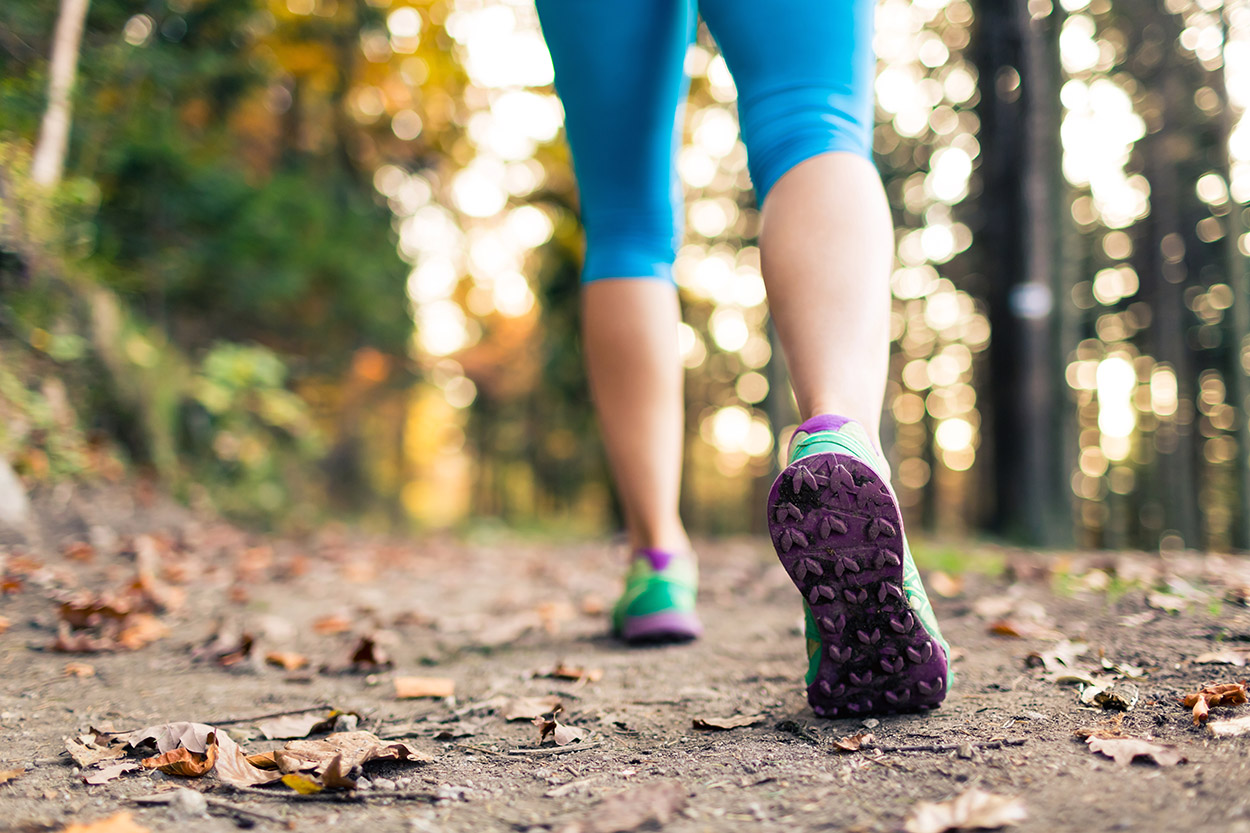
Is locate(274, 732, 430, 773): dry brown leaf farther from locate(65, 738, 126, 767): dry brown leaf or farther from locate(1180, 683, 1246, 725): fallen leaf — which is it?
locate(1180, 683, 1246, 725): fallen leaf

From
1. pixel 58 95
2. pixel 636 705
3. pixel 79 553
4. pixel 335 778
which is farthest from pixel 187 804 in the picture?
pixel 58 95

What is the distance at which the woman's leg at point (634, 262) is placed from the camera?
1534 millimetres

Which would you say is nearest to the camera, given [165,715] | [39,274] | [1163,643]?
[165,715]

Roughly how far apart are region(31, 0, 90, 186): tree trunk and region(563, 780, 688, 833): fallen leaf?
380cm

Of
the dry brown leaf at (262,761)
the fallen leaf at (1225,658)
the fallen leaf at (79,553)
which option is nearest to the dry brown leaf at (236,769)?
the dry brown leaf at (262,761)

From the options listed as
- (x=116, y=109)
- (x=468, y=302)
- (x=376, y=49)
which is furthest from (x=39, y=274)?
(x=468, y=302)

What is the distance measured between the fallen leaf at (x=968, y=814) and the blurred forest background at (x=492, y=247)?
3492 mm

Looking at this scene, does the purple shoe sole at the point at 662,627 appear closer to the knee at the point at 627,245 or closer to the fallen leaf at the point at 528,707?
the fallen leaf at the point at 528,707

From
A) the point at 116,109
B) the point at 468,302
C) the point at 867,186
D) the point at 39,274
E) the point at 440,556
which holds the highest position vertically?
the point at 468,302

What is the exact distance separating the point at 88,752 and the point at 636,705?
773 millimetres

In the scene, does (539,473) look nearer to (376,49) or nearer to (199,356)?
(376,49)

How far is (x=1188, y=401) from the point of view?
8.95 meters

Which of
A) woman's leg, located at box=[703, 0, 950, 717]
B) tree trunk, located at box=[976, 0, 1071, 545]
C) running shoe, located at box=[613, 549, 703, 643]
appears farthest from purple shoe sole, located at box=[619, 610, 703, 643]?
tree trunk, located at box=[976, 0, 1071, 545]

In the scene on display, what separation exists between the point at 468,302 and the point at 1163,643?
Result: 16.3 m
